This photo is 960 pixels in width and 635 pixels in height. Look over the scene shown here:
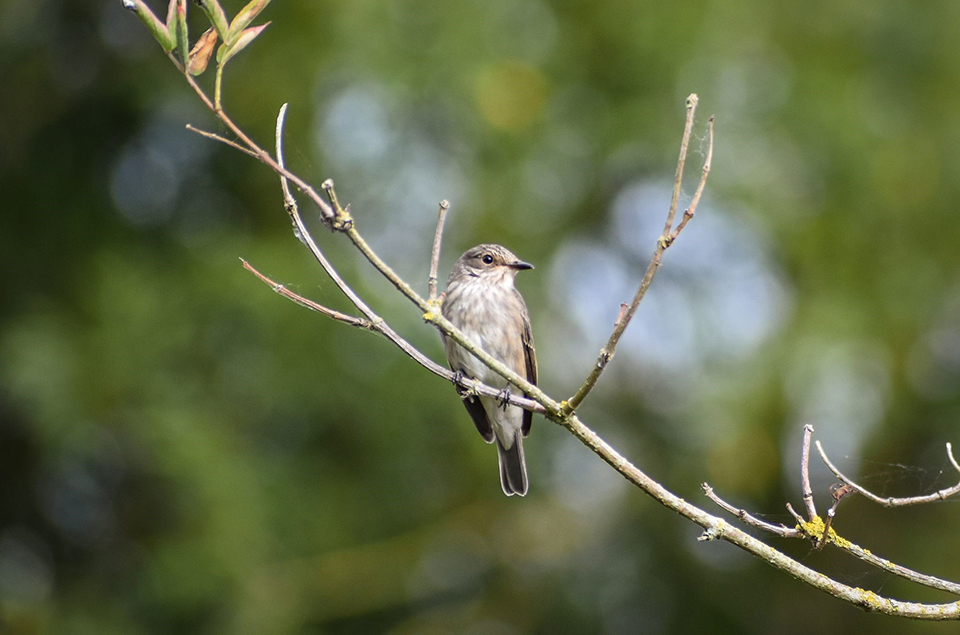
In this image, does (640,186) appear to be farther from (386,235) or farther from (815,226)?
(386,235)

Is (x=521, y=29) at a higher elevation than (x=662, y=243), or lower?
higher

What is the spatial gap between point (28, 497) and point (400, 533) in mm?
2983

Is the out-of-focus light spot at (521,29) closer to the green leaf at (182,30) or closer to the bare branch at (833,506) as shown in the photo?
the bare branch at (833,506)

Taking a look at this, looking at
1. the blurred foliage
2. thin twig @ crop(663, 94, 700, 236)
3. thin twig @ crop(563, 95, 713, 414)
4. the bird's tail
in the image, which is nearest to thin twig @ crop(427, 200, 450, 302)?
thin twig @ crop(563, 95, 713, 414)

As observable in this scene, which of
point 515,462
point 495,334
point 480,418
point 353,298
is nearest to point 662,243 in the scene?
point 353,298

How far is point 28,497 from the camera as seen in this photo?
8.24 metres

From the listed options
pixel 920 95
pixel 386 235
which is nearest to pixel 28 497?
pixel 386 235

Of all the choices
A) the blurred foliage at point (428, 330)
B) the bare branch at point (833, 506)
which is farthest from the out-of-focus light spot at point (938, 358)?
the bare branch at point (833, 506)

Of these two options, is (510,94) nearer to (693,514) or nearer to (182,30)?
(693,514)

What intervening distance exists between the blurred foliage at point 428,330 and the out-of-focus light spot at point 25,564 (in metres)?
0.02

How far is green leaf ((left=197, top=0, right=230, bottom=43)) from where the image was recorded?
2.26m

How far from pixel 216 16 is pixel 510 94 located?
624cm

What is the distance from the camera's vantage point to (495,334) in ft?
17.0

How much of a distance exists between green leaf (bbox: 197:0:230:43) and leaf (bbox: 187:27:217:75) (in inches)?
1.5
